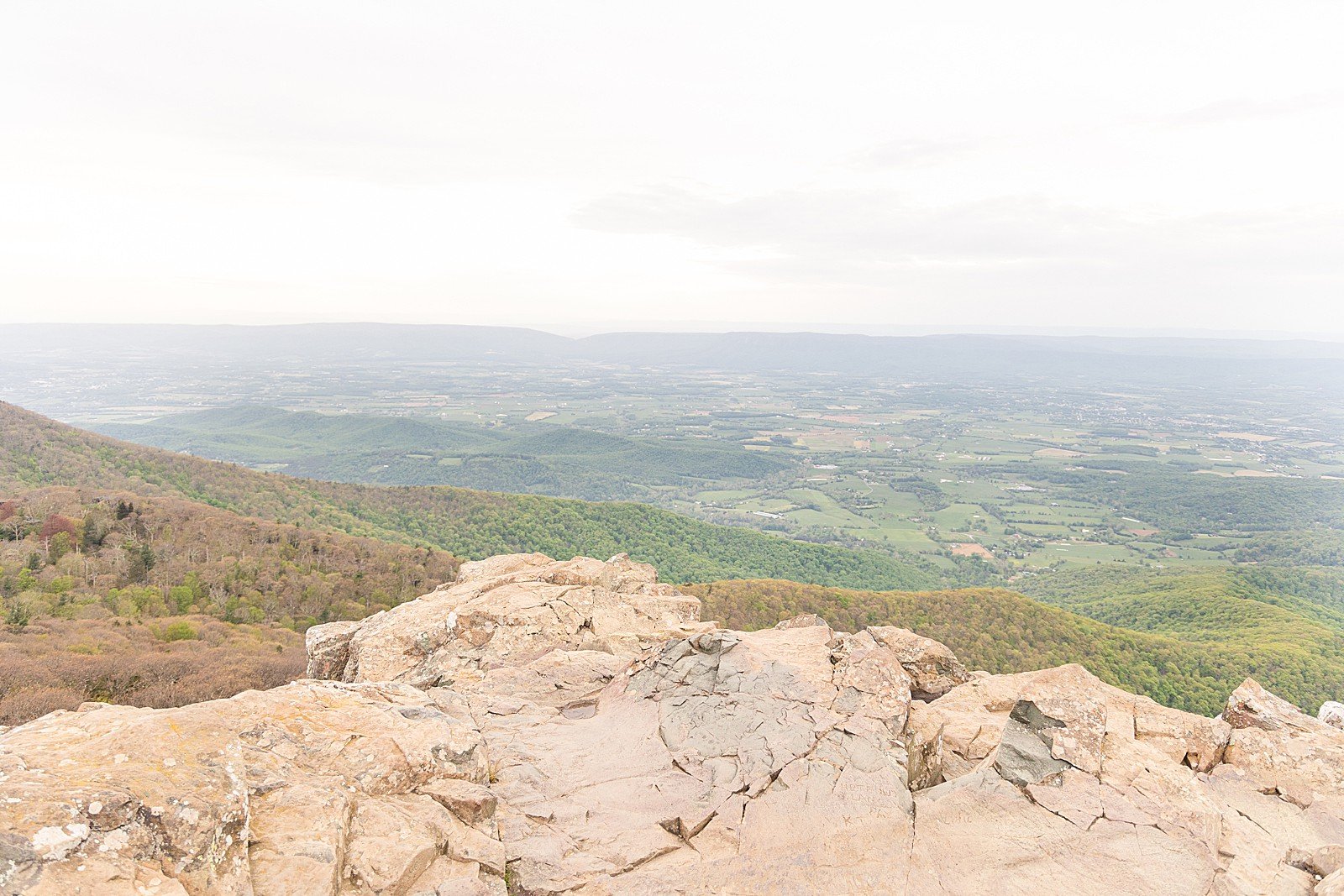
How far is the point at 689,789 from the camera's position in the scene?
1300cm

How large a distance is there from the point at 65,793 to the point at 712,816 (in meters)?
10.1

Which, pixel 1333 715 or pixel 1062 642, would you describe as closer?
pixel 1333 715

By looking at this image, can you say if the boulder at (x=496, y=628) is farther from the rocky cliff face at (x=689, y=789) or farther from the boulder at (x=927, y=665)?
the boulder at (x=927, y=665)

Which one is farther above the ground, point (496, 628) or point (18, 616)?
point (496, 628)

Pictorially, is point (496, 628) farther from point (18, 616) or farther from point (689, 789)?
point (18, 616)

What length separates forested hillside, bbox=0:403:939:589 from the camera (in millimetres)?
79562

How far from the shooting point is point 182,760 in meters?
9.04

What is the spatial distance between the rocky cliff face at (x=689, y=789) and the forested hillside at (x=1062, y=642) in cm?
3458

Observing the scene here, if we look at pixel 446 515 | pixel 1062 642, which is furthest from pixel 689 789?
pixel 446 515

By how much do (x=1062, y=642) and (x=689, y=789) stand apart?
5570 centimetres

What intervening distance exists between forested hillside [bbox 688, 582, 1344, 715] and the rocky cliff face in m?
34.6

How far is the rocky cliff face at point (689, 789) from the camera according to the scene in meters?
8.47

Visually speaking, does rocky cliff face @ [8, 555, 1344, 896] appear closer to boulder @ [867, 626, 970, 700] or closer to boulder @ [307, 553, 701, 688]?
boulder @ [867, 626, 970, 700]

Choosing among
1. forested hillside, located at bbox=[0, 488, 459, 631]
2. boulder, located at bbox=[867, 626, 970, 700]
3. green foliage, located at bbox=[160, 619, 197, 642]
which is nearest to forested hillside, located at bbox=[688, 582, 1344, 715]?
boulder, located at bbox=[867, 626, 970, 700]
